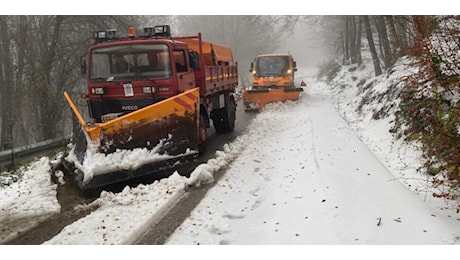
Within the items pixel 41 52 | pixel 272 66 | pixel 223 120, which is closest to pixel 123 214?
pixel 223 120

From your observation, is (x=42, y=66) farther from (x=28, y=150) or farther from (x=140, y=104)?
(x=140, y=104)

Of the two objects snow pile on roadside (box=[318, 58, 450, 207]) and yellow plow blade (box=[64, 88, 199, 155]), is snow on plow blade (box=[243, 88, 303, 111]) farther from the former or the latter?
yellow plow blade (box=[64, 88, 199, 155])

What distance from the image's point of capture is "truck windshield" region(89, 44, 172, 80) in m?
6.92

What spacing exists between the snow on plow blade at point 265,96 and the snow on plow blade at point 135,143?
7.83 meters

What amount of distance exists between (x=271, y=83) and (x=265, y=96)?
133 cm

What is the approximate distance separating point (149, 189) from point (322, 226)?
2665 millimetres

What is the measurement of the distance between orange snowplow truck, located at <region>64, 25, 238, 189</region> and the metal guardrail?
4.76 ft

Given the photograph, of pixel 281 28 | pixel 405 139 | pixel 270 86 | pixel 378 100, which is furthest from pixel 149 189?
pixel 281 28

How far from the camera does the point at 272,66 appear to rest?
1628cm

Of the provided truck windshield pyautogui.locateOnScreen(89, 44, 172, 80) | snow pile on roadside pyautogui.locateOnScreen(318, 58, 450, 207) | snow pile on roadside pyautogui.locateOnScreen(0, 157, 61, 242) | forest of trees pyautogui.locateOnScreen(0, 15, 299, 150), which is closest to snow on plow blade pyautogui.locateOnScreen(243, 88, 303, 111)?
snow pile on roadside pyautogui.locateOnScreen(318, 58, 450, 207)

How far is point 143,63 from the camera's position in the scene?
698cm

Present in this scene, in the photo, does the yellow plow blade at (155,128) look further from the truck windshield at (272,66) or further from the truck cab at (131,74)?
the truck windshield at (272,66)

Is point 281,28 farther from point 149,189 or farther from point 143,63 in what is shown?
point 149,189

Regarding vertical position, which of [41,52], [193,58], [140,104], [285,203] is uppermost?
[41,52]
